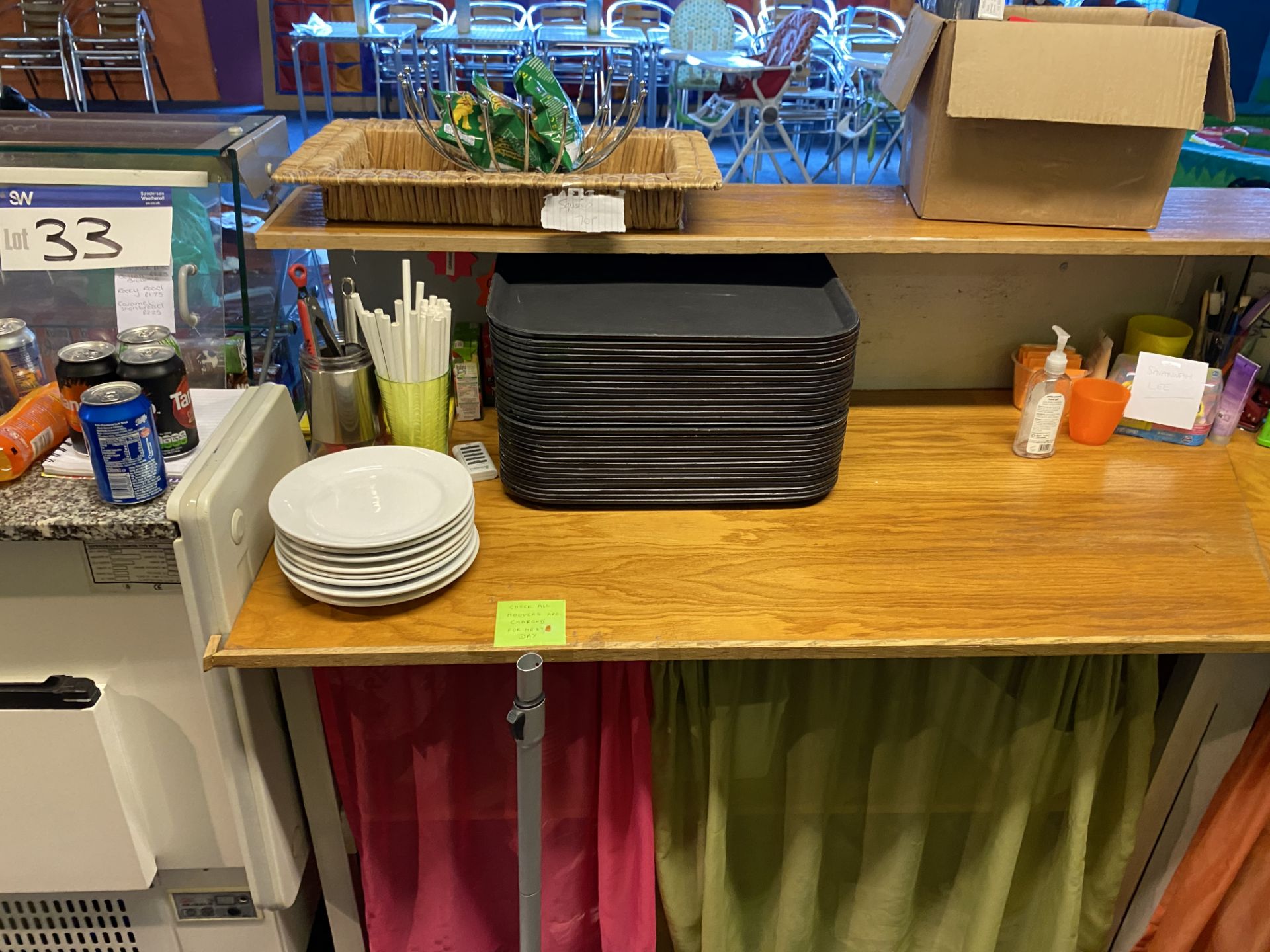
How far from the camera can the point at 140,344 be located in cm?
112

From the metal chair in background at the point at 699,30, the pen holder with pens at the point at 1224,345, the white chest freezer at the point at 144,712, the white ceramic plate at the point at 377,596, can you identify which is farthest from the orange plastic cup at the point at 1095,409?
the metal chair in background at the point at 699,30

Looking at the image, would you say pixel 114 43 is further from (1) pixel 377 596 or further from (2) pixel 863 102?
(1) pixel 377 596

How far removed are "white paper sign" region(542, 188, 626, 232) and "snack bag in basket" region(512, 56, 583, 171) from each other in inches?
3.4

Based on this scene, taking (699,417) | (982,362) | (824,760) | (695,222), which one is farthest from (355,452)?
(982,362)

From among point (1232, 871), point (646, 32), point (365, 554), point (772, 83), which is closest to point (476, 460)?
point (365, 554)

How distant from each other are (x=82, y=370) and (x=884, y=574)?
98cm

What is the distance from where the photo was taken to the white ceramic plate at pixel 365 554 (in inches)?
40.7

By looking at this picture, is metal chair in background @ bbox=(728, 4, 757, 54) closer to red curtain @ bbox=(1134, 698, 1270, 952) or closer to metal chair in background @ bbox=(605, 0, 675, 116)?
metal chair in background @ bbox=(605, 0, 675, 116)

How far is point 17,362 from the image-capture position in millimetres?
1194

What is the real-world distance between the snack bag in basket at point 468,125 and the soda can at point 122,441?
526 mm

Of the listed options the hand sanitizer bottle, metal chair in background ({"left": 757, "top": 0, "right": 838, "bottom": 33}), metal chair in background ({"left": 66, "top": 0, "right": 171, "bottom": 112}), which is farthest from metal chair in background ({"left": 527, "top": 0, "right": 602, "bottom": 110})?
the hand sanitizer bottle

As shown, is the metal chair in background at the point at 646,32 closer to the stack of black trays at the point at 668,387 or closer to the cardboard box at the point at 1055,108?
the cardboard box at the point at 1055,108

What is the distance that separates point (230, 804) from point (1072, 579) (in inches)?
44.3

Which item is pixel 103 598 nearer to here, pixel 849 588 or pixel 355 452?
pixel 355 452
